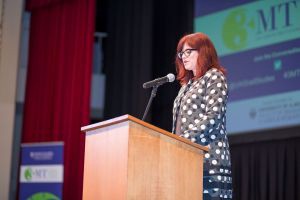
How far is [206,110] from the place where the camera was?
237 centimetres

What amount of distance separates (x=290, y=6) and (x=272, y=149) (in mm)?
1228

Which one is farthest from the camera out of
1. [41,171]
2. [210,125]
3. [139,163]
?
[41,171]

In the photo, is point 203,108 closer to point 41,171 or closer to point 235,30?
point 235,30

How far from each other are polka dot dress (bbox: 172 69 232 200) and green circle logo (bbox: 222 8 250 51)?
2.61 m

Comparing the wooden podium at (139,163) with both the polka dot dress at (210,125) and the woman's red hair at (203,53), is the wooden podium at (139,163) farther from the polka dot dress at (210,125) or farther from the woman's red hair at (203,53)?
the woman's red hair at (203,53)

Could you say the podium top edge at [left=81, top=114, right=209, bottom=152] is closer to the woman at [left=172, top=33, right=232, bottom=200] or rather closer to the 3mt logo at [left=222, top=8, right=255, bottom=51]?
the woman at [left=172, top=33, right=232, bottom=200]

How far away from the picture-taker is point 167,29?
244 inches

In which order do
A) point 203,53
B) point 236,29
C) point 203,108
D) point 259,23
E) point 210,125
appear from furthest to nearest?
point 236,29 → point 259,23 → point 203,53 → point 203,108 → point 210,125

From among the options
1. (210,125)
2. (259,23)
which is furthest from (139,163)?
(259,23)

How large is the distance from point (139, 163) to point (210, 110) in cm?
50

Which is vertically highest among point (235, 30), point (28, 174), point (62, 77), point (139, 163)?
point (235, 30)

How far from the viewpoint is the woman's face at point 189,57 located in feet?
8.39

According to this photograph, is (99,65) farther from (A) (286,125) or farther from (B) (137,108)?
(A) (286,125)

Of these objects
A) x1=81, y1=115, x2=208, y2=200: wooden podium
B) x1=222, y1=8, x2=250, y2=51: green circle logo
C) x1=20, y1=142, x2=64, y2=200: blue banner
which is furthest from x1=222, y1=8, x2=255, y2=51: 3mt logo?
x1=81, y1=115, x2=208, y2=200: wooden podium
